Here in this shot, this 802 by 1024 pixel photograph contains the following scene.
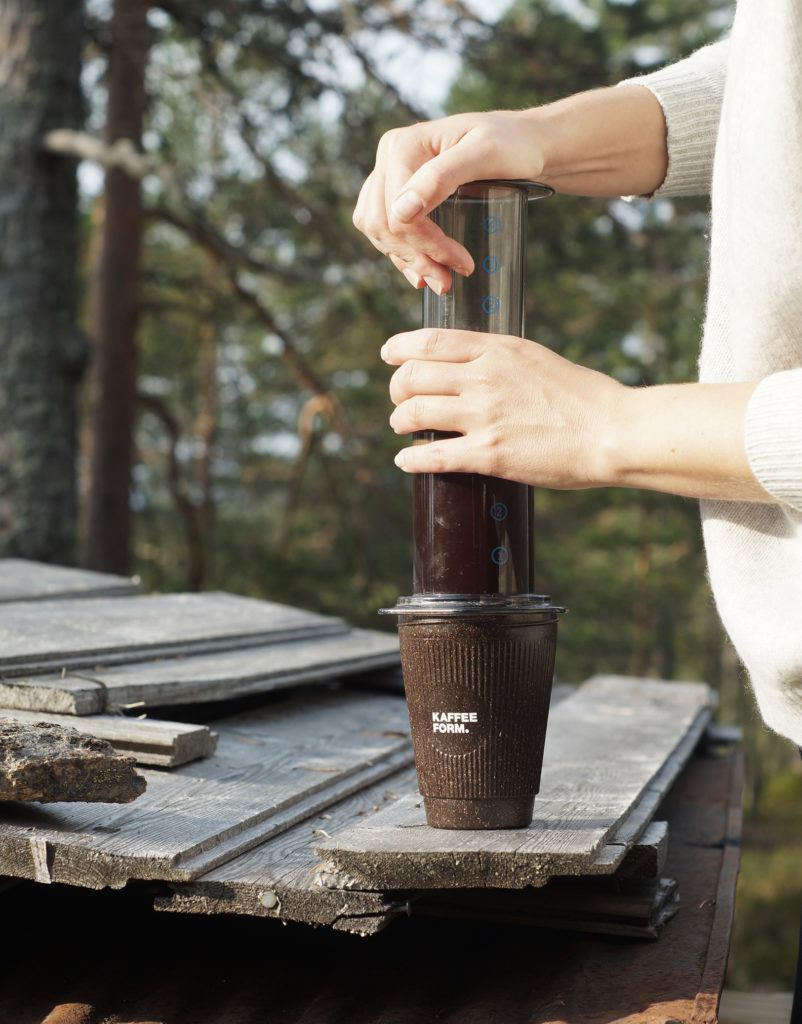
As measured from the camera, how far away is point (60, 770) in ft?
5.61

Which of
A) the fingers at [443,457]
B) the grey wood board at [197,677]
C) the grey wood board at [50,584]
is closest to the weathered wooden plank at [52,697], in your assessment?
the grey wood board at [197,677]

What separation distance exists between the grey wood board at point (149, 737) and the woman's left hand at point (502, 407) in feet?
2.70

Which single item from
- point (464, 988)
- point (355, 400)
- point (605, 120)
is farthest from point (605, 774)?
point (355, 400)

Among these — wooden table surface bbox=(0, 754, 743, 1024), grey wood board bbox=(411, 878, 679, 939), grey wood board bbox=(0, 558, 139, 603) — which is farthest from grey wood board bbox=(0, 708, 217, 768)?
grey wood board bbox=(0, 558, 139, 603)

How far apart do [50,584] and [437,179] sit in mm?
2588

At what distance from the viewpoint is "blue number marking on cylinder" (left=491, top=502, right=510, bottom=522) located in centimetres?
A: 170

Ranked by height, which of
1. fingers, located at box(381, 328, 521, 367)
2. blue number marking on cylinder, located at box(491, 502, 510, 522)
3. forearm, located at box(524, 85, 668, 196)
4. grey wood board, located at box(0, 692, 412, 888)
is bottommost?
grey wood board, located at box(0, 692, 412, 888)

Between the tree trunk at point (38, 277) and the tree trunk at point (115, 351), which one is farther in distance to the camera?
the tree trunk at point (115, 351)

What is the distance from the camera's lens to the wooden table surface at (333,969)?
1730mm

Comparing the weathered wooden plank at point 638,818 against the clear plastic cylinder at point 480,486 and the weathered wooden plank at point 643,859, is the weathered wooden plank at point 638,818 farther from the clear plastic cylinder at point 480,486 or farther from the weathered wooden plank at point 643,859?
the clear plastic cylinder at point 480,486

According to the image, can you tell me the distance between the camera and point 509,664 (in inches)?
66.3

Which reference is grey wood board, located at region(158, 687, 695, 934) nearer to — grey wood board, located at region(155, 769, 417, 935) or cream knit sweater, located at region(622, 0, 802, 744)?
grey wood board, located at region(155, 769, 417, 935)

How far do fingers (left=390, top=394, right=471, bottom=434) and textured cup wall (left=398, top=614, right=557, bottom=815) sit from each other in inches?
11.3

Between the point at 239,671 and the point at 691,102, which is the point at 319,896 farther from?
the point at 691,102
